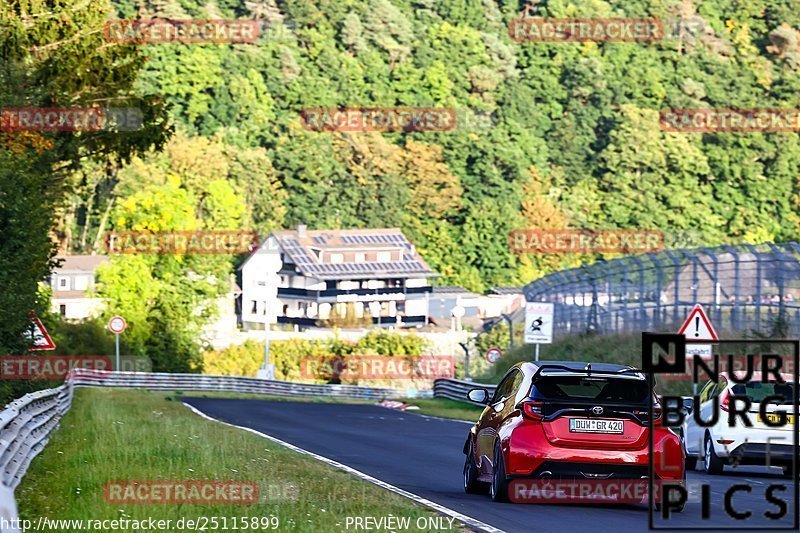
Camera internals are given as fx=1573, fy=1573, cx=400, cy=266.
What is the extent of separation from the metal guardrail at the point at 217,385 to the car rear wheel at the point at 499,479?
53.1 metres

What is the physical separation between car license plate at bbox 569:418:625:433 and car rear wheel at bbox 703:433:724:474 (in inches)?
293

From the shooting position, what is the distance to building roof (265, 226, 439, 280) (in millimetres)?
140375

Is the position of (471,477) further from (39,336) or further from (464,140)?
(464,140)

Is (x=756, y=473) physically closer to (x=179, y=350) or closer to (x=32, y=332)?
(x=32, y=332)

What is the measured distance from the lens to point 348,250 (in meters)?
144

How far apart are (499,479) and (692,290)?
86.9ft

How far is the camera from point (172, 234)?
99125 millimetres

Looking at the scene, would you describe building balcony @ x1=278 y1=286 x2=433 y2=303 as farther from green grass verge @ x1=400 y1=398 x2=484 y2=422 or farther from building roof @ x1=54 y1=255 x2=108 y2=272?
green grass verge @ x1=400 y1=398 x2=484 y2=422

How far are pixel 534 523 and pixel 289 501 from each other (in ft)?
7.50

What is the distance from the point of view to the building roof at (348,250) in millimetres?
140375

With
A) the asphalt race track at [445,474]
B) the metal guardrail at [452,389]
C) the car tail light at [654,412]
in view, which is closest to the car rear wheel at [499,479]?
the asphalt race track at [445,474]

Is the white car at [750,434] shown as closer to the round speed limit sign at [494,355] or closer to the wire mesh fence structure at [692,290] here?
the wire mesh fence structure at [692,290]

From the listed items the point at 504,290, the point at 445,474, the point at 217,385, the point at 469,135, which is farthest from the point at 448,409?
the point at 469,135

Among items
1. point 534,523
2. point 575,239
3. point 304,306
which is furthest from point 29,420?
point 575,239
